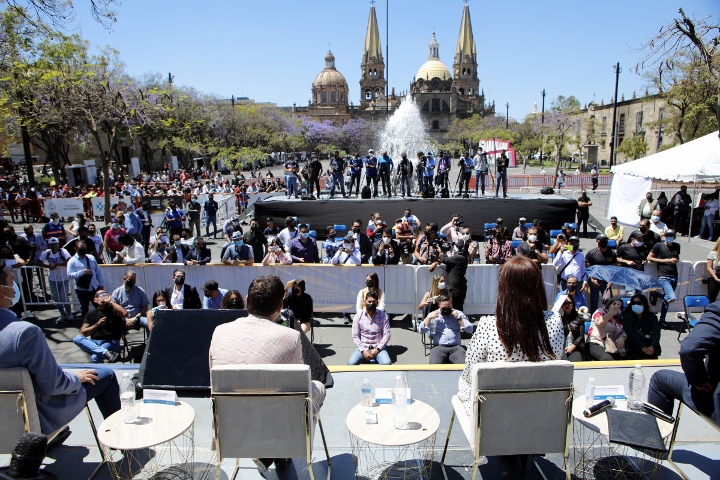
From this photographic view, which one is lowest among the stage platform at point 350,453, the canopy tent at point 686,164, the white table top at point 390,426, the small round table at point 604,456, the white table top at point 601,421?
the stage platform at point 350,453

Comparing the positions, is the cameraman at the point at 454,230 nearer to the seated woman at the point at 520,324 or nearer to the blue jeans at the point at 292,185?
the seated woman at the point at 520,324

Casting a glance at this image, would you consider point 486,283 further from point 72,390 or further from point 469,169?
point 469,169

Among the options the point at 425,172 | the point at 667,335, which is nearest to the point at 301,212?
the point at 425,172

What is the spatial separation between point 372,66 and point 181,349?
410 feet

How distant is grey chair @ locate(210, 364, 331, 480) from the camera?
2.84 m

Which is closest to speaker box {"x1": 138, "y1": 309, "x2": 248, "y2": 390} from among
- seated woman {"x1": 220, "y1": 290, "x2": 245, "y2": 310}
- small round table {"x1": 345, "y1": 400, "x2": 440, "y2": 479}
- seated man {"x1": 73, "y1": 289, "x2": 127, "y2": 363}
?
seated woman {"x1": 220, "y1": 290, "x2": 245, "y2": 310}

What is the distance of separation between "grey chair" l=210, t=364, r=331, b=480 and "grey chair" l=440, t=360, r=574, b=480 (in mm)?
1008

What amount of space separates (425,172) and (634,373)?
14.8m

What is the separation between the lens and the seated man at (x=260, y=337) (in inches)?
119

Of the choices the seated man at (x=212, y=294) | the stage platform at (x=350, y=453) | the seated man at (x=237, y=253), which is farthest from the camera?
the seated man at (x=237, y=253)

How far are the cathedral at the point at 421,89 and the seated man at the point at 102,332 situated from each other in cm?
10153

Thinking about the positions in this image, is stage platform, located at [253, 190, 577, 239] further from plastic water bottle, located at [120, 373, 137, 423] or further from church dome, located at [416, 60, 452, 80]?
church dome, located at [416, 60, 452, 80]

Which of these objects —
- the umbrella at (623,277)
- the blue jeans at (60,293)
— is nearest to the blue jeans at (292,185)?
the blue jeans at (60,293)

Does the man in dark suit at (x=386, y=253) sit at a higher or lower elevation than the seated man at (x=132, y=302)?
higher
